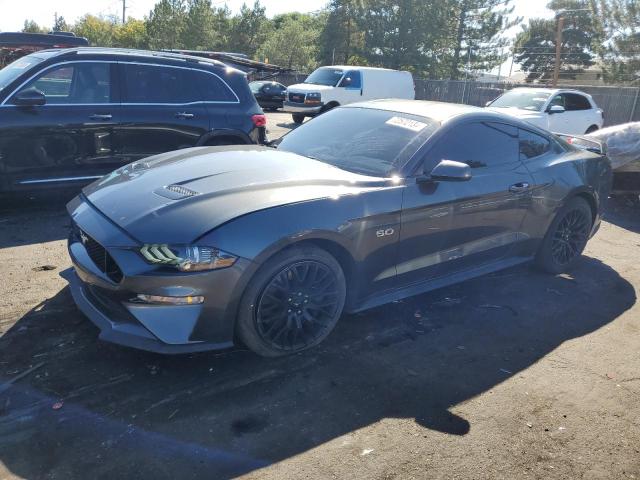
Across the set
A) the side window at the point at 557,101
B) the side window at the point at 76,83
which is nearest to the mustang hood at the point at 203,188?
the side window at the point at 76,83

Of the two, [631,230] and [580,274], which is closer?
[580,274]

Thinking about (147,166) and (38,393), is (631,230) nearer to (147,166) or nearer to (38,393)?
(147,166)

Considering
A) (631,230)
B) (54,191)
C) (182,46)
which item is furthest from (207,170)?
(182,46)

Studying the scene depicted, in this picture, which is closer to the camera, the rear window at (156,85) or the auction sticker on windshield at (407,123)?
the auction sticker on windshield at (407,123)

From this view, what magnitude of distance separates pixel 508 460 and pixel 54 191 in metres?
5.54

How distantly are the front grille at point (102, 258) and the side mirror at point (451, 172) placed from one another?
2.19m

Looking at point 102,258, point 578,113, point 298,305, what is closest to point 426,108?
point 298,305

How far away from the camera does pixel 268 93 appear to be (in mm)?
22562

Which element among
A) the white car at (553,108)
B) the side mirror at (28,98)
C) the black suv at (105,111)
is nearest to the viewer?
the side mirror at (28,98)

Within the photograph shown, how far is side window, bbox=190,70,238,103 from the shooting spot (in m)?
7.01

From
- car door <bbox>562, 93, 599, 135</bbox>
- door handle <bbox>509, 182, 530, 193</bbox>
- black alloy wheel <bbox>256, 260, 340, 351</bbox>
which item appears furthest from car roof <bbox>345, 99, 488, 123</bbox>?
car door <bbox>562, 93, 599, 135</bbox>

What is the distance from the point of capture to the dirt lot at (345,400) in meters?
2.65

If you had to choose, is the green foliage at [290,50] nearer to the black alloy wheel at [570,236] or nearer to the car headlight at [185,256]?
the black alloy wheel at [570,236]

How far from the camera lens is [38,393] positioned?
3006 mm
